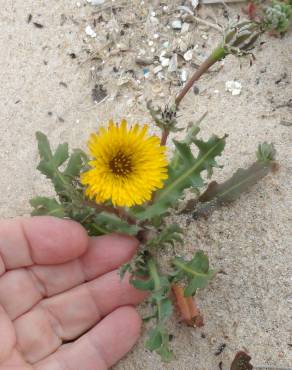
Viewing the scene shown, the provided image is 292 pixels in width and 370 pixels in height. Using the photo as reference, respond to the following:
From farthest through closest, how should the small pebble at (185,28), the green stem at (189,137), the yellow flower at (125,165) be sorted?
1. the small pebble at (185,28)
2. the green stem at (189,137)
3. the yellow flower at (125,165)

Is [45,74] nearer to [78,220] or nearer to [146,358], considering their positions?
[78,220]

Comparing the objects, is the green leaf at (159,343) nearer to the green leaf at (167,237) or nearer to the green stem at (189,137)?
the green leaf at (167,237)

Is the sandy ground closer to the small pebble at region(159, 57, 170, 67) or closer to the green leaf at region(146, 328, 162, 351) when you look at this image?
the small pebble at region(159, 57, 170, 67)

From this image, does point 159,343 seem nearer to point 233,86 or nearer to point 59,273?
point 59,273

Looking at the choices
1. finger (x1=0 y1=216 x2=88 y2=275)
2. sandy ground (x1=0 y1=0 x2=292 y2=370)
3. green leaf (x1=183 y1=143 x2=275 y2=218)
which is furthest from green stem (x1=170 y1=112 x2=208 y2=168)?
finger (x1=0 y1=216 x2=88 y2=275)

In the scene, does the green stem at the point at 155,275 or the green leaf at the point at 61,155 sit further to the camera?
the green leaf at the point at 61,155

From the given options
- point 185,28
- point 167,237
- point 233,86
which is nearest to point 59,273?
point 167,237

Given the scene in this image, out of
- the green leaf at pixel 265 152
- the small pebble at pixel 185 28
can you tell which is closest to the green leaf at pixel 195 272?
the green leaf at pixel 265 152

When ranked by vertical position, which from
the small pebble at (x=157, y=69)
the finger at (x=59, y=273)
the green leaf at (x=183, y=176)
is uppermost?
the small pebble at (x=157, y=69)
